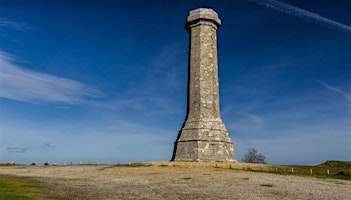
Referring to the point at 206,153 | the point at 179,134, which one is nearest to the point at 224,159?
the point at 206,153

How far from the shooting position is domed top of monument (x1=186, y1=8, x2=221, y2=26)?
37125 mm

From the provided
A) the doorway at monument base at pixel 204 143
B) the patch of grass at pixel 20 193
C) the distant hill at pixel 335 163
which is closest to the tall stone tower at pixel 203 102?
the doorway at monument base at pixel 204 143

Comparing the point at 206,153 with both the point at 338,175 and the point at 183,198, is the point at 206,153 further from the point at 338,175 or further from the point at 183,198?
the point at 183,198

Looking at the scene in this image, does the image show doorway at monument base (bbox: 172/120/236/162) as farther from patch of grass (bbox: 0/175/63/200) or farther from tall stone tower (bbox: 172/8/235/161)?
patch of grass (bbox: 0/175/63/200)

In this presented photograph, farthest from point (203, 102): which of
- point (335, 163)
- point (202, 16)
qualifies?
point (335, 163)

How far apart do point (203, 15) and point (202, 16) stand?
198 mm

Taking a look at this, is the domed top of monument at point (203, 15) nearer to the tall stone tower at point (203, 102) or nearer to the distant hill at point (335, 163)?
the tall stone tower at point (203, 102)

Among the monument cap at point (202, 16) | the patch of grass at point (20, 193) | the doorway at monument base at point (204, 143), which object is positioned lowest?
the patch of grass at point (20, 193)

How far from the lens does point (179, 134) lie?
118 ft

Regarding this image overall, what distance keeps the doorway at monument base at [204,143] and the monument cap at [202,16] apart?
1247 cm

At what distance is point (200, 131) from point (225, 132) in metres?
3.36

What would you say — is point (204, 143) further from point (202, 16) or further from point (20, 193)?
point (20, 193)

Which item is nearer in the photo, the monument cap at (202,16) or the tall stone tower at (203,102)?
the tall stone tower at (203,102)

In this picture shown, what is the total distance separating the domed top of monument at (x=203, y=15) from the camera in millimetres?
37125
